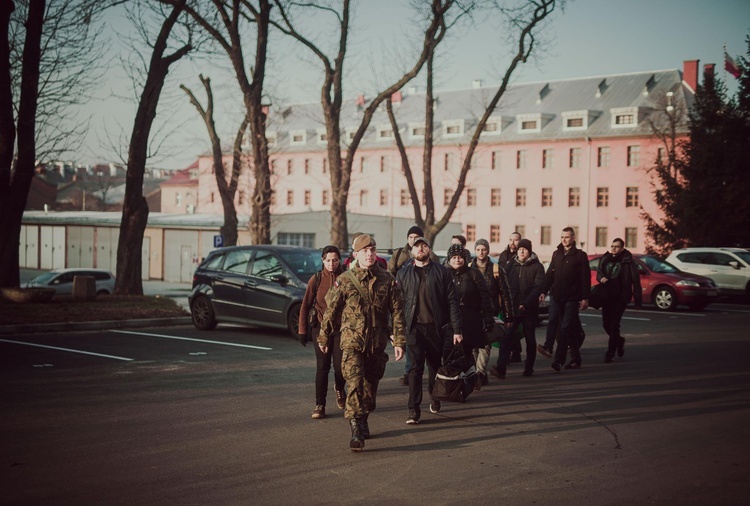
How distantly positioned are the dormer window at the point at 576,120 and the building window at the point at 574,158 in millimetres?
1745

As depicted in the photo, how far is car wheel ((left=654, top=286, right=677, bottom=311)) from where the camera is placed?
25297mm

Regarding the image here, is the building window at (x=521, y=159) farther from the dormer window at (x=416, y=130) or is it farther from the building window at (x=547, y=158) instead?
the dormer window at (x=416, y=130)

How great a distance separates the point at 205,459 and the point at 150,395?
127 inches

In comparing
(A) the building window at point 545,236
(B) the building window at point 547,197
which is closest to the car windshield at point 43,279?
(A) the building window at point 545,236

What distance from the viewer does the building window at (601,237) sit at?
69.2 metres

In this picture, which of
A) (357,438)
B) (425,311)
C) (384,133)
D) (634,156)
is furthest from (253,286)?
(384,133)

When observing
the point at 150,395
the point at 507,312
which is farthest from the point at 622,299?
the point at 150,395

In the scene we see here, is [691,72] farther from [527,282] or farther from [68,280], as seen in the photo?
[527,282]

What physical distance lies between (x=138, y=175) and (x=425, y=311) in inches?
659

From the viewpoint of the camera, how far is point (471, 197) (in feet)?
253

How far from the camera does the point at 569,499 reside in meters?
5.68

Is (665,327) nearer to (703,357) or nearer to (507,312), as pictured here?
(703,357)

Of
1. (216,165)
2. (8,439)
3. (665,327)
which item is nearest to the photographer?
(8,439)

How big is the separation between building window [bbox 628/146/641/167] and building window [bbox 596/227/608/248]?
18.4 feet
